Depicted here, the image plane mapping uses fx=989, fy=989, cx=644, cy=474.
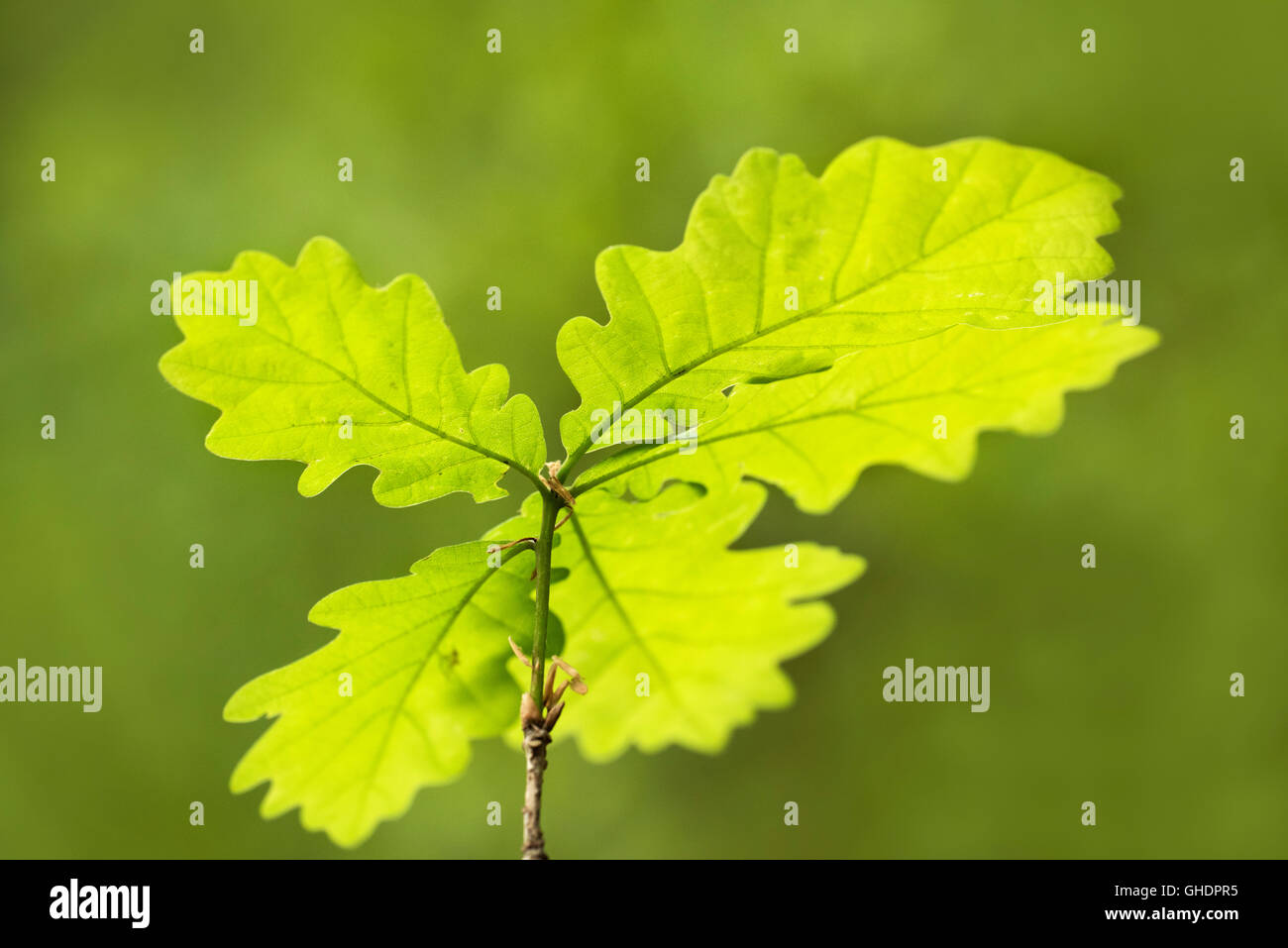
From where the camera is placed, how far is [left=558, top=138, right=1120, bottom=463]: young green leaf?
83 centimetres

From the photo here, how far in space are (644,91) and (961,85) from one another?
1576mm

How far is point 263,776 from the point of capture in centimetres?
114

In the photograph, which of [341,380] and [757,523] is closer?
[341,380]

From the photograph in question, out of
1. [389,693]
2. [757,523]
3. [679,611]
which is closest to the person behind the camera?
[389,693]

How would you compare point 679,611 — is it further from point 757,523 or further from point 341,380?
point 757,523

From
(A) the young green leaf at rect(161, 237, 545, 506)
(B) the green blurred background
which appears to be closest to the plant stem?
(A) the young green leaf at rect(161, 237, 545, 506)

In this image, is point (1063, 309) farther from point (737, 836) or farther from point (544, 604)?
point (737, 836)

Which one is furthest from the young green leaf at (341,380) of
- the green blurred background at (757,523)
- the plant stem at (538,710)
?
the green blurred background at (757,523)

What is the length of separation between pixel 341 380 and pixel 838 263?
46cm

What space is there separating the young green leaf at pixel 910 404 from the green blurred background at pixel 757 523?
324cm

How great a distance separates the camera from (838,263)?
33.8 inches

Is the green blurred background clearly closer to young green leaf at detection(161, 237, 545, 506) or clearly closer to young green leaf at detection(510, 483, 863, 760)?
young green leaf at detection(510, 483, 863, 760)

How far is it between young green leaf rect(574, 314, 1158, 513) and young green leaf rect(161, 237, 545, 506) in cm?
12

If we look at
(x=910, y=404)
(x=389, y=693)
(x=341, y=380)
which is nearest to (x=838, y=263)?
(x=910, y=404)
